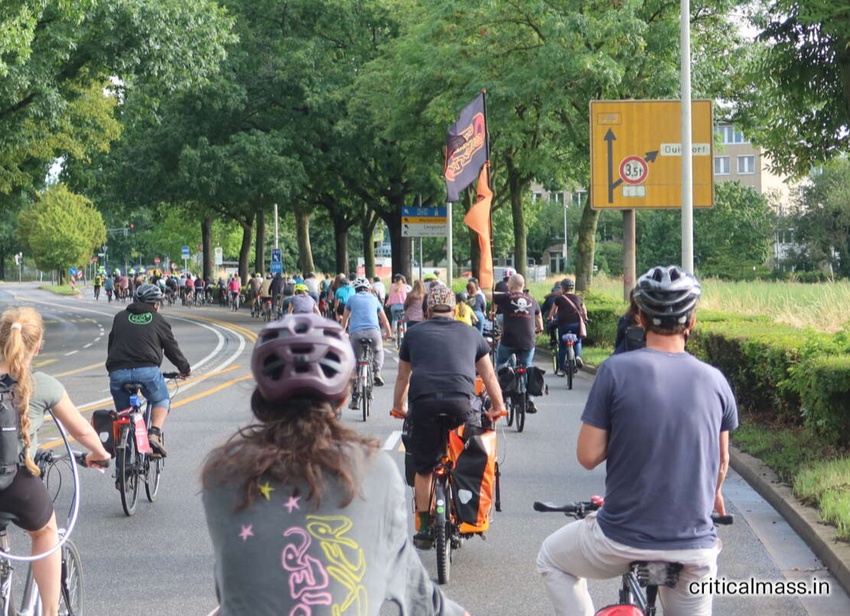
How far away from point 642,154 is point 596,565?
21158 millimetres

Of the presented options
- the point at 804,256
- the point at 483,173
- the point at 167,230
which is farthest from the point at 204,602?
the point at 167,230

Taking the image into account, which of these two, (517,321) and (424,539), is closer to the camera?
(424,539)

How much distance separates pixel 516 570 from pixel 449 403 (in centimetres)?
109

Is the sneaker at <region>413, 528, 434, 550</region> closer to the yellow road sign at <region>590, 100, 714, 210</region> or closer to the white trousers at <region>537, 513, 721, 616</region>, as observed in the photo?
the white trousers at <region>537, 513, 721, 616</region>

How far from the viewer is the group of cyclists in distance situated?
268cm

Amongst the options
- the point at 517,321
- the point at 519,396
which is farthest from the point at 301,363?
the point at 517,321

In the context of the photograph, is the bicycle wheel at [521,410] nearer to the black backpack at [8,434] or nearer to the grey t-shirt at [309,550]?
the black backpack at [8,434]

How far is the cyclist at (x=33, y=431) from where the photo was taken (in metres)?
4.95

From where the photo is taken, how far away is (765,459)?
36.7 feet

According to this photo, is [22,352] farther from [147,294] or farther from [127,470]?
[147,294]

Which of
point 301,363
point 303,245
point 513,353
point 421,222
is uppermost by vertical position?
point 421,222

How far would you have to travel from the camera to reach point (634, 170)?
24.7 meters

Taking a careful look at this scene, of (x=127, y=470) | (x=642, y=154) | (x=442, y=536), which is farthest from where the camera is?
(x=642, y=154)

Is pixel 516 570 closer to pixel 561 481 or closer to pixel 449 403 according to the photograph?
pixel 449 403
